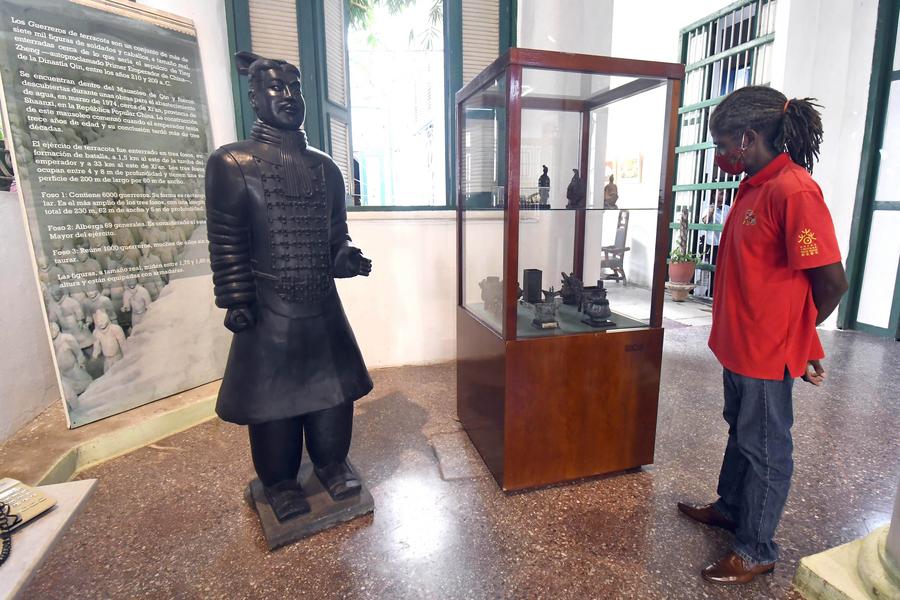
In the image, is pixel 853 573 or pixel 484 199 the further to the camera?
pixel 484 199

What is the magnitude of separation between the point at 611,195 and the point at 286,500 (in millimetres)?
1825

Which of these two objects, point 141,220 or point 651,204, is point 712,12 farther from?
point 141,220

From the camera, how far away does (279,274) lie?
161 centimetres

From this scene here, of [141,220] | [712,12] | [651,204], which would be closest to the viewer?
[651,204]

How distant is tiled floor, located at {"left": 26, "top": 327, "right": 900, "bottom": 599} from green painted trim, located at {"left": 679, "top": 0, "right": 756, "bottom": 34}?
4652mm

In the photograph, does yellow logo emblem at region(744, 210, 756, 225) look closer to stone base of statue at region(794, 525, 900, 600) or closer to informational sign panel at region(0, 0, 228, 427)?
stone base of statue at region(794, 525, 900, 600)

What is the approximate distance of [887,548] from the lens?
4.45 feet

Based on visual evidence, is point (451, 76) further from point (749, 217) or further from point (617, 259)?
point (749, 217)

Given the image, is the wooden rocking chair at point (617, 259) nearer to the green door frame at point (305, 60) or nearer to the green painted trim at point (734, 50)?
the green door frame at point (305, 60)

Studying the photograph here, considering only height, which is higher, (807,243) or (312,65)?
(312,65)

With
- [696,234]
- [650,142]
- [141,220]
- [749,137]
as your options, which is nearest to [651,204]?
[650,142]

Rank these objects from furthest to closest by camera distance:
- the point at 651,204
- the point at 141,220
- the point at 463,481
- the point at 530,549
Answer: the point at 141,220, the point at 463,481, the point at 651,204, the point at 530,549

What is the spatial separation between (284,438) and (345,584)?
0.54 meters

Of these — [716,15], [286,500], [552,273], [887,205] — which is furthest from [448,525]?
[716,15]
